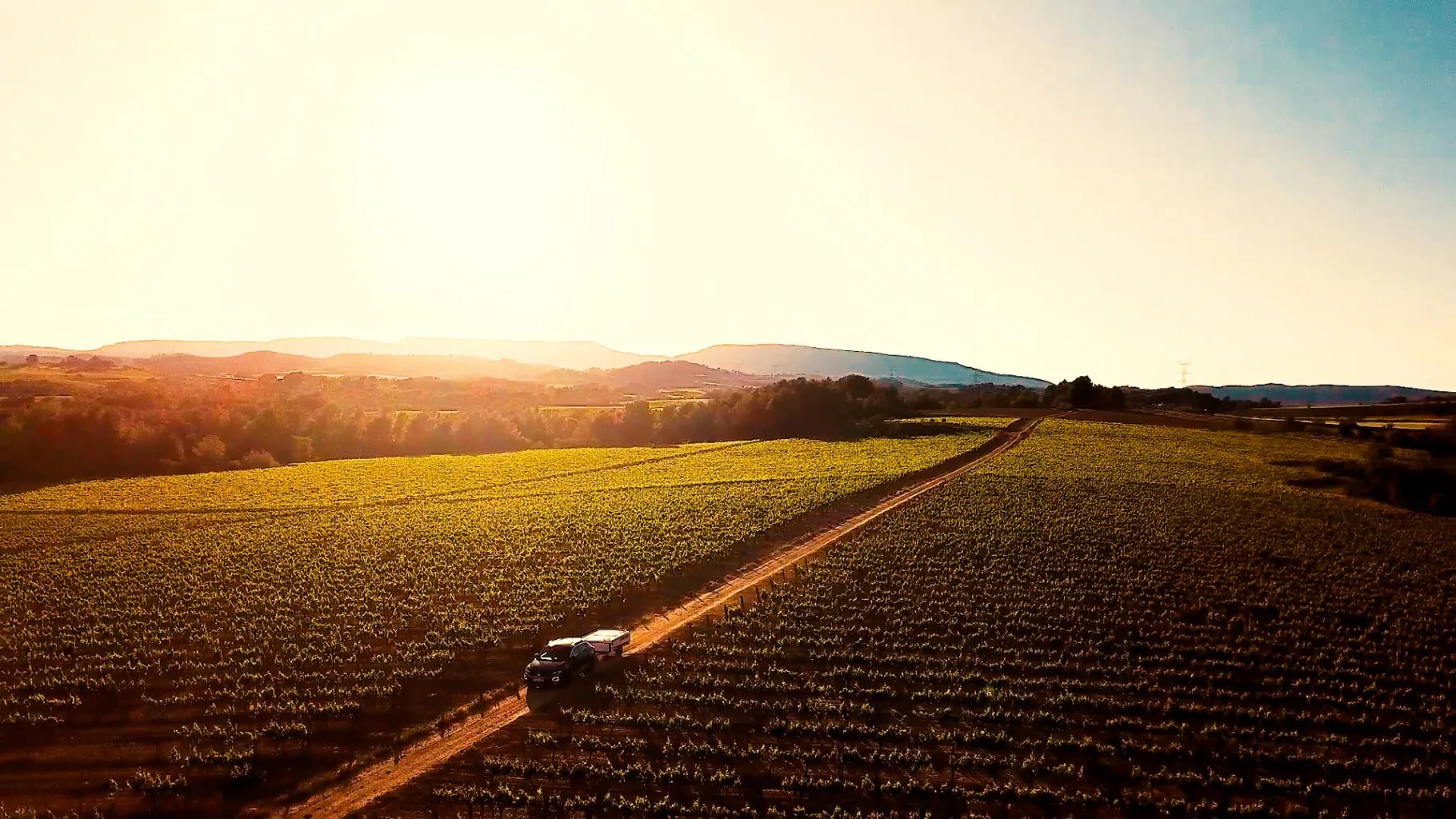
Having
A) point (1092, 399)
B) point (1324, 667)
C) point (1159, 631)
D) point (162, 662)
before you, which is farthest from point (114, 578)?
point (1092, 399)

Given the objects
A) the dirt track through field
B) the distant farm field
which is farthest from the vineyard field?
the distant farm field

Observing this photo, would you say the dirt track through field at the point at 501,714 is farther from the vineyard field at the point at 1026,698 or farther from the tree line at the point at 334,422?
the tree line at the point at 334,422

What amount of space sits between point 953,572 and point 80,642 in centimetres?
4334

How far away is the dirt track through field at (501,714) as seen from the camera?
22969mm

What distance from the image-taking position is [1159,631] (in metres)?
35.9

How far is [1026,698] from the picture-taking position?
2842 cm

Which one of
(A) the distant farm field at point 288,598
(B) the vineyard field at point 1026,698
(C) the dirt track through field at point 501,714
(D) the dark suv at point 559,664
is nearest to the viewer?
(C) the dirt track through field at point 501,714

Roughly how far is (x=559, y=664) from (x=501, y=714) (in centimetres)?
271

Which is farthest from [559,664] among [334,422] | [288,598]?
[334,422]

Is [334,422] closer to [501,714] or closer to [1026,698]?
[501,714]

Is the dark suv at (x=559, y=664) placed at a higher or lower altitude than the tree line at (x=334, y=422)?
lower

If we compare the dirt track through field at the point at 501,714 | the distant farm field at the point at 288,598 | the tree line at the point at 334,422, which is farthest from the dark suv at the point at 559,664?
the tree line at the point at 334,422

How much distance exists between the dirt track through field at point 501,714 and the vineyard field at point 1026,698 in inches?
34.8

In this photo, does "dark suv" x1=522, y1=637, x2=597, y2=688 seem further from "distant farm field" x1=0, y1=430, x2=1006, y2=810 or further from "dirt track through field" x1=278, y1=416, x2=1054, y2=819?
"distant farm field" x1=0, y1=430, x2=1006, y2=810
